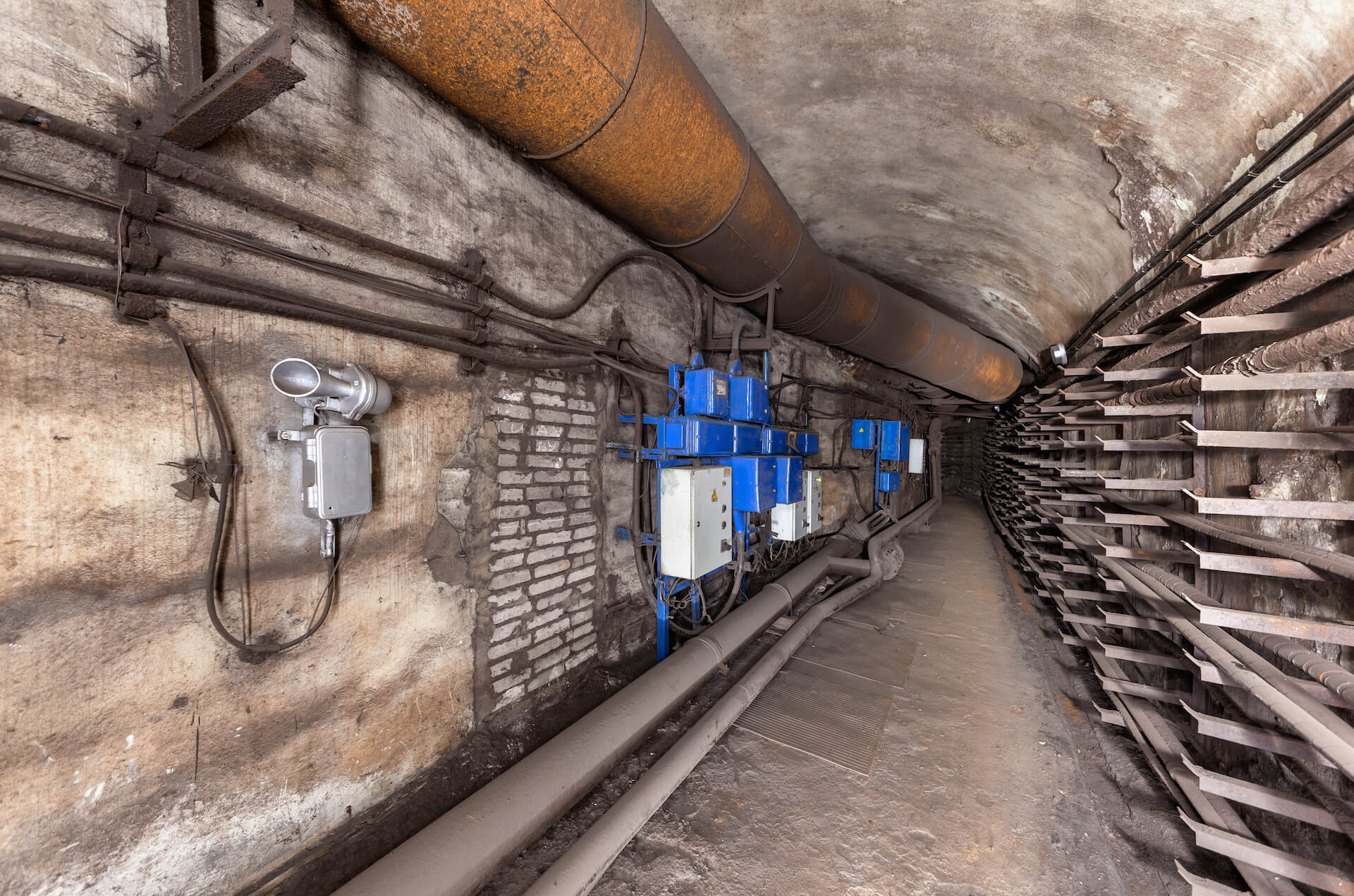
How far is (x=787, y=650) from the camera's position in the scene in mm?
3607

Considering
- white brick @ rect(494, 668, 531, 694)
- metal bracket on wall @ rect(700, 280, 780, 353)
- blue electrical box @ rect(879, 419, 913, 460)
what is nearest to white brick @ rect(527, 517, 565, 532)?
white brick @ rect(494, 668, 531, 694)

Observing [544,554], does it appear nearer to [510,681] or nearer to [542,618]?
[542,618]

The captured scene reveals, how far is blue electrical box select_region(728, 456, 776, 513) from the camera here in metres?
3.50

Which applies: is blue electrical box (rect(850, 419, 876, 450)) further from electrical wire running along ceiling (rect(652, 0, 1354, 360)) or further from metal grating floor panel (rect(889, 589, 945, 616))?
electrical wire running along ceiling (rect(652, 0, 1354, 360))

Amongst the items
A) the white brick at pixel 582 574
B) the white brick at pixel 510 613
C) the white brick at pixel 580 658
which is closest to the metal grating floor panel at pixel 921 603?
the white brick at pixel 580 658

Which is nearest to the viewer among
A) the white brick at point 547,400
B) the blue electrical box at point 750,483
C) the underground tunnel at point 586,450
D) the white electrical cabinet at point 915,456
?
the underground tunnel at point 586,450

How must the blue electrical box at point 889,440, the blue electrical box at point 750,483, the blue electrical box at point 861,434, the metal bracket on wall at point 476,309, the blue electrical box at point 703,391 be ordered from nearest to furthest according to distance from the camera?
the metal bracket on wall at point 476,309 → the blue electrical box at point 703,391 → the blue electrical box at point 750,483 → the blue electrical box at point 861,434 → the blue electrical box at point 889,440

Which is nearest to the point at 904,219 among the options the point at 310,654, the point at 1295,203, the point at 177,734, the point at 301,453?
the point at 1295,203

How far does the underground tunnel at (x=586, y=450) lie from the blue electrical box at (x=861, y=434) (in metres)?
3.37

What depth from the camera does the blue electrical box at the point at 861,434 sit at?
23.2 ft

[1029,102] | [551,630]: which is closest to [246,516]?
[551,630]

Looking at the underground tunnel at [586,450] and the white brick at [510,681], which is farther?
the white brick at [510,681]

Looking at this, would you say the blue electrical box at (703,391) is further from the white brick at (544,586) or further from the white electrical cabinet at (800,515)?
the white brick at (544,586)

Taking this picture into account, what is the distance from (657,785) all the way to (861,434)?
19.8ft
